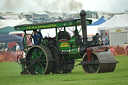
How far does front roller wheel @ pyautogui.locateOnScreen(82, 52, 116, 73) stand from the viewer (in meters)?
13.7

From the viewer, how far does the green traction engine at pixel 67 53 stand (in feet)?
46.0

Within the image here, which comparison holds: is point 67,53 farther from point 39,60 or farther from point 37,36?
point 37,36

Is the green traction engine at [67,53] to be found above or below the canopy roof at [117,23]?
below

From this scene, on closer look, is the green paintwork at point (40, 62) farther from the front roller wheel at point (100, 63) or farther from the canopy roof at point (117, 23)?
the canopy roof at point (117, 23)

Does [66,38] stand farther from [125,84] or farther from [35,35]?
[125,84]

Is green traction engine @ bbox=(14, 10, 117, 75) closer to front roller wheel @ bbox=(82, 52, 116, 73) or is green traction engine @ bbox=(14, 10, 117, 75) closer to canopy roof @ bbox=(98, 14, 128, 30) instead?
front roller wheel @ bbox=(82, 52, 116, 73)

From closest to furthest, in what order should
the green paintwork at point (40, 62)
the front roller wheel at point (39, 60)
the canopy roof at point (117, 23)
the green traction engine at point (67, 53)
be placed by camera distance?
the green traction engine at point (67, 53) < the front roller wheel at point (39, 60) < the green paintwork at point (40, 62) < the canopy roof at point (117, 23)

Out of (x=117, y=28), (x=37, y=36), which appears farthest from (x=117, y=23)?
(x=37, y=36)

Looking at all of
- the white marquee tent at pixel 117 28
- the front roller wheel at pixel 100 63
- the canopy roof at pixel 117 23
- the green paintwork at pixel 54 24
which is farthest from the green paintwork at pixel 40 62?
the canopy roof at pixel 117 23

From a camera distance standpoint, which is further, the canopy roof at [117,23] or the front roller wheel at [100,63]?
the canopy roof at [117,23]

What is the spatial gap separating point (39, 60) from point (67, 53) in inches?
46.9

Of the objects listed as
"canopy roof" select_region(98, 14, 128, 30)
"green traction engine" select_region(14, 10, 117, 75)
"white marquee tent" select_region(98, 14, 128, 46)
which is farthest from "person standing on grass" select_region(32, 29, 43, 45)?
"canopy roof" select_region(98, 14, 128, 30)

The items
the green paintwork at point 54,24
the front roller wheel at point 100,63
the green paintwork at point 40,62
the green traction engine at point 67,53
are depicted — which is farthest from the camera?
the green paintwork at point 40,62

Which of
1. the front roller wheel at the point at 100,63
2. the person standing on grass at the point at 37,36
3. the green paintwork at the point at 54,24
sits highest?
the green paintwork at the point at 54,24
